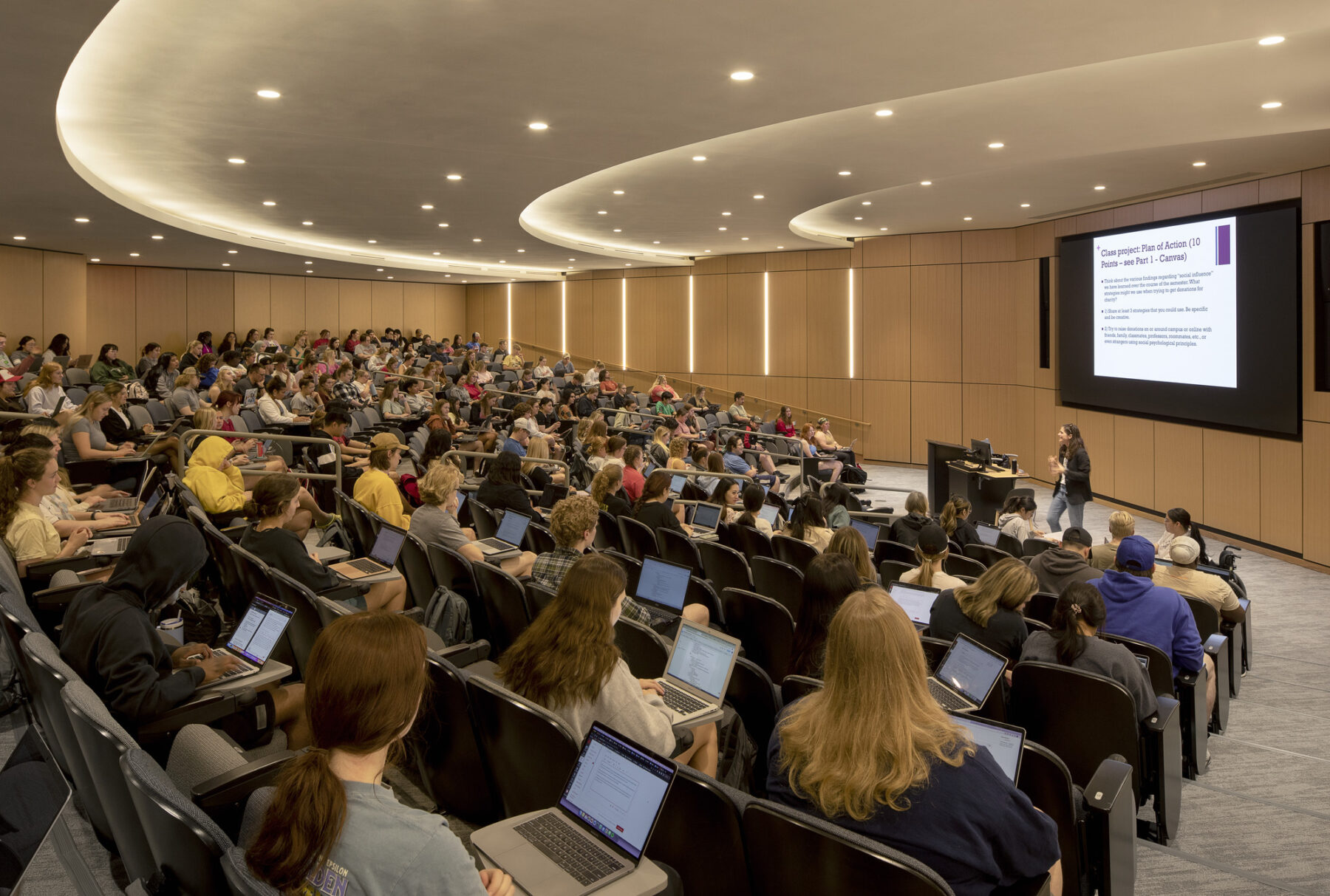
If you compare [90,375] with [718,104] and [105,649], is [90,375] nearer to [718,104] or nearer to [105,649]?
[718,104]

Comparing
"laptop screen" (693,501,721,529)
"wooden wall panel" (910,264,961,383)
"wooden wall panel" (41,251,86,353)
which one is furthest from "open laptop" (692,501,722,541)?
"wooden wall panel" (41,251,86,353)

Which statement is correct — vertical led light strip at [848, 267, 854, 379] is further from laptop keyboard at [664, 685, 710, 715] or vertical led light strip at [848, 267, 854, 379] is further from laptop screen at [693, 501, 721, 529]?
laptop keyboard at [664, 685, 710, 715]

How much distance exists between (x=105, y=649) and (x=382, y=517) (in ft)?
11.1

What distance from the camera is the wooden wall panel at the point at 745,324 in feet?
66.1

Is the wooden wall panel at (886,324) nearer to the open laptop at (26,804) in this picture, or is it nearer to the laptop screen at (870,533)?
the laptop screen at (870,533)

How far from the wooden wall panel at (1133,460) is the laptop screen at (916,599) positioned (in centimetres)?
930

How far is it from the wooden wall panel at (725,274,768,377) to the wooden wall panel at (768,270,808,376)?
33cm

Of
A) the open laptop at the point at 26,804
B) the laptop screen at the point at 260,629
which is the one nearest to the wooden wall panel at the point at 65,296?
the laptop screen at the point at 260,629

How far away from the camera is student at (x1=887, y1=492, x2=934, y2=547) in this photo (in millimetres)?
7055

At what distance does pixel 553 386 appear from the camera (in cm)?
1922

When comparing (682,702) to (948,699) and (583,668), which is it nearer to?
(583,668)

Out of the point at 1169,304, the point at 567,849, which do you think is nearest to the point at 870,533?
the point at 567,849

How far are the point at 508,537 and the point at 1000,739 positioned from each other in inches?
155

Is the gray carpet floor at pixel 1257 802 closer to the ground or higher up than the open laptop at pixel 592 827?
closer to the ground
